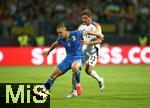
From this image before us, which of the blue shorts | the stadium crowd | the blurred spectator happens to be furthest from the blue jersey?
the blurred spectator

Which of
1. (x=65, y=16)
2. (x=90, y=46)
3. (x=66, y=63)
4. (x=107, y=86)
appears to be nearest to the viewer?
(x=66, y=63)

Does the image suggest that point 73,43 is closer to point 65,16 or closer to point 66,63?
point 66,63

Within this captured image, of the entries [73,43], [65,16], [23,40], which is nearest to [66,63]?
[73,43]

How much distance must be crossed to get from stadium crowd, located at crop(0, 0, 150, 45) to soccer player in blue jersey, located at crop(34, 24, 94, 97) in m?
13.3

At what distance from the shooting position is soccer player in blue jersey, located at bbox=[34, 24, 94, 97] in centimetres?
1484

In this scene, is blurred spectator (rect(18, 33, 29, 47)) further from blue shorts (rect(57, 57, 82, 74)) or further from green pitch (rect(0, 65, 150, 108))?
blue shorts (rect(57, 57, 82, 74))

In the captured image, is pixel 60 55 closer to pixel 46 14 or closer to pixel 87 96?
pixel 46 14

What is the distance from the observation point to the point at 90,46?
679 inches

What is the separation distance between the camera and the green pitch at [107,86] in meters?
14.1

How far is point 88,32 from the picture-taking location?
15.2m

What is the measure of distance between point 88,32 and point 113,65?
531 inches

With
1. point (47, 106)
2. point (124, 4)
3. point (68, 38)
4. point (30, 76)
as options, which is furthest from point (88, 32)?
point (124, 4)

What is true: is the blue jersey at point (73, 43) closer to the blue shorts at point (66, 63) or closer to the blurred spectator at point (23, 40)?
the blue shorts at point (66, 63)

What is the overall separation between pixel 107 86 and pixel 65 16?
38.5ft
